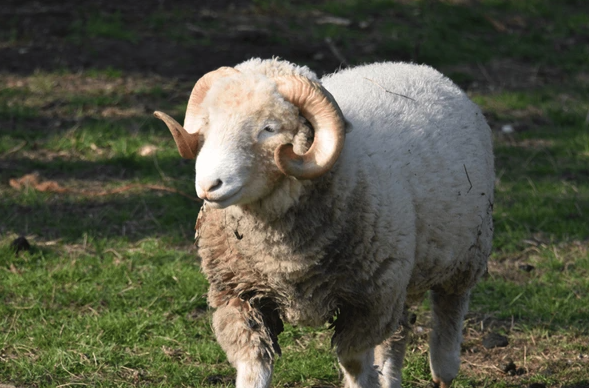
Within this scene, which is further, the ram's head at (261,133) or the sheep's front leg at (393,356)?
the sheep's front leg at (393,356)

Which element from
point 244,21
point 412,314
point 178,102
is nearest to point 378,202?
point 412,314

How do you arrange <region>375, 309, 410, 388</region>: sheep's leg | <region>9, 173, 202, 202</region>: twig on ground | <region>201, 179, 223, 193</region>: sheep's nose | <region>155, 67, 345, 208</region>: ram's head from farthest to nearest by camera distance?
<region>9, 173, 202, 202</region>: twig on ground, <region>375, 309, 410, 388</region>: sheep's leg, <region>155, 67, 345, 208</region>: ram's head, <region>201, 179, 223, 193</region>: sheep's nose

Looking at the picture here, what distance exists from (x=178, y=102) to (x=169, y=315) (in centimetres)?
348

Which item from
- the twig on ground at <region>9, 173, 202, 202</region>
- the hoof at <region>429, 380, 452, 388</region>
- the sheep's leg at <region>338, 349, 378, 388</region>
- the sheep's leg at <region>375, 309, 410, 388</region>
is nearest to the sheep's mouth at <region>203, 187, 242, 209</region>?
the sheep's leg at <region>338, 349, 378, 388</region>

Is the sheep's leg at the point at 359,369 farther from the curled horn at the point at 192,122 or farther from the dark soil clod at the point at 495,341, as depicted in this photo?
the dark soil clod at the point at 495,341

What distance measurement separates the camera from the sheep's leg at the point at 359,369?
411 centimetres

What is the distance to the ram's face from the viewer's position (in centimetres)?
342

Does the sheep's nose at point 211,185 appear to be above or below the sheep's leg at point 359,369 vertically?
above

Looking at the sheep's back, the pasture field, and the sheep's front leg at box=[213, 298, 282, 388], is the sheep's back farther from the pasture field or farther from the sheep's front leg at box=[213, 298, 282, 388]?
the pasture field

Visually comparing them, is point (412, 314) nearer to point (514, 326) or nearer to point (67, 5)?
point (514, 326)

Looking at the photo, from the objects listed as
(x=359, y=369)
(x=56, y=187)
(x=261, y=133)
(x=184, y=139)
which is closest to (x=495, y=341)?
(x=359, y=369)

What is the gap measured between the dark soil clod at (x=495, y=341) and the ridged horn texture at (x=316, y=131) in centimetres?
219

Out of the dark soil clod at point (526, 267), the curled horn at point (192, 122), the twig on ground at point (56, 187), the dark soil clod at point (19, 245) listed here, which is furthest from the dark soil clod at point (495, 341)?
the dark soil clod at point (19, 245)

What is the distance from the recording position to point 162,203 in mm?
6785
